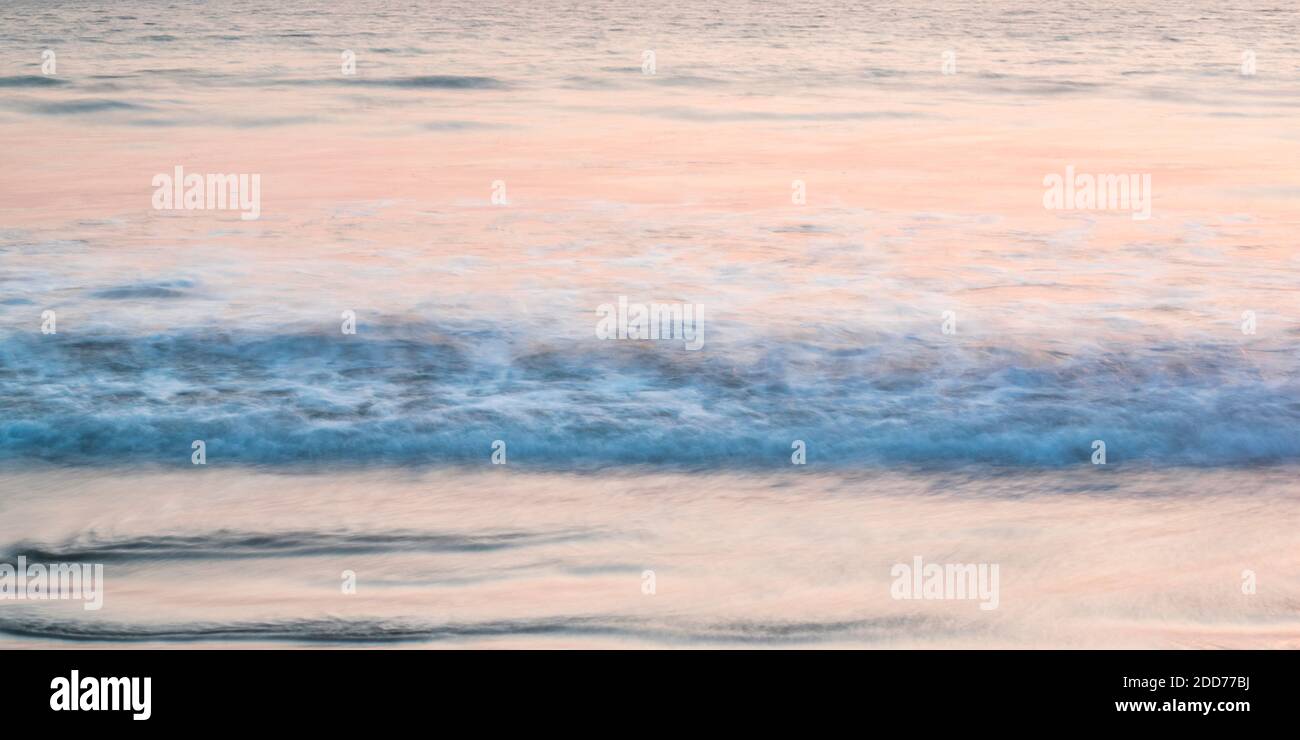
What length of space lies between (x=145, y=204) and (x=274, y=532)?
5.78m

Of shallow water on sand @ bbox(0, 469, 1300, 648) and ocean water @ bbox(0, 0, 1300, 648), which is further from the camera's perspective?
ocean water @ bbox(0, 0, 1300, 648)

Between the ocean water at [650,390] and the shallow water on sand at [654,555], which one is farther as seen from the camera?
the ocean water at [650,390]

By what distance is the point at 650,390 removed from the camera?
522 cm

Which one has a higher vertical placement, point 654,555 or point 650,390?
point 650,390

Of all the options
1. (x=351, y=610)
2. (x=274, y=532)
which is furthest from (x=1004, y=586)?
(x=274, y=532)

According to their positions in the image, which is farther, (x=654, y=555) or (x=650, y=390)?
(x=650, y=390)

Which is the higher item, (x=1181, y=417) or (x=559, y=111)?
(x=559, y=111)

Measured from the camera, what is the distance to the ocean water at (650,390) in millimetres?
3439

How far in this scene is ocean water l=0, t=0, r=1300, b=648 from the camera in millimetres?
3439

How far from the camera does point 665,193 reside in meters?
9.56

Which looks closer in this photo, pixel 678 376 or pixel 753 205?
pixel 678 376
